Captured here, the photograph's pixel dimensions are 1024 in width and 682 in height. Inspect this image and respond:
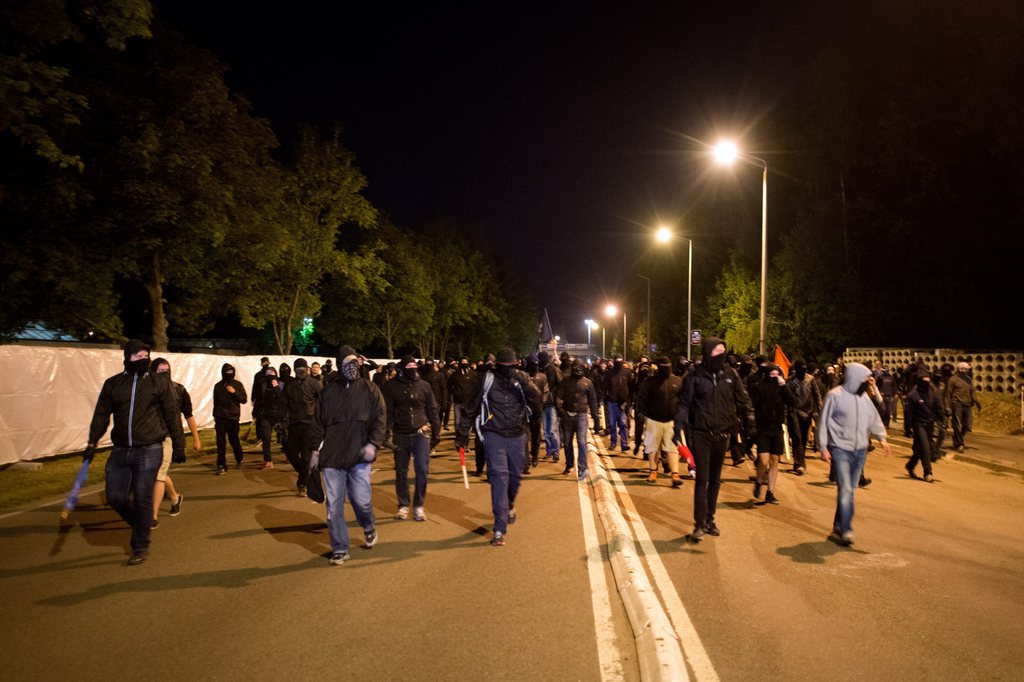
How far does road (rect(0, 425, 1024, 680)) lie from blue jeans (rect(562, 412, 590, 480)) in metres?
2.07

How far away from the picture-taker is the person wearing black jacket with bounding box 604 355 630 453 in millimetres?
14844

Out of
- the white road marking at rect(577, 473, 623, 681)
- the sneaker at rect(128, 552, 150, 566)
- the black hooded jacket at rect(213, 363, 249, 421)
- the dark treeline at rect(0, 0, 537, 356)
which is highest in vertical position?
the dark treeline at rect(0, 0, 537, 356)

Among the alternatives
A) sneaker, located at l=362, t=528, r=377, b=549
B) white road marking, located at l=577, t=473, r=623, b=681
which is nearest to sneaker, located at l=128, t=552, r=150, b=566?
sneaker, located at l=362, t=528, r=377, b=549

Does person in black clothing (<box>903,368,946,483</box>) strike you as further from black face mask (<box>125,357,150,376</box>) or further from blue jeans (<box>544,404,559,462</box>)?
black face mask (<box>125,357,150,376</box>)

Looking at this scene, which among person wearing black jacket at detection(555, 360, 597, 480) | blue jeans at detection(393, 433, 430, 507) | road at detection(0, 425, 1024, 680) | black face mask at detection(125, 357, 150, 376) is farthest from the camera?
person wearing black jacket at detection(555, 360, 597, 480)

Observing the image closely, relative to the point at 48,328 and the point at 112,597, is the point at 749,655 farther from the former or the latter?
the point at 48,328

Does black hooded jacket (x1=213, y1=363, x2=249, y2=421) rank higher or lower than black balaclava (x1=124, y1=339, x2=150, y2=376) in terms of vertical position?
lower

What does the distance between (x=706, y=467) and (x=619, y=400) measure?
7.82 m

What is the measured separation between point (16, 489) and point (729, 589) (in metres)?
10.8

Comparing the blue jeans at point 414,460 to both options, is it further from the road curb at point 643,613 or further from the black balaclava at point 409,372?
the road curb at point 643,613

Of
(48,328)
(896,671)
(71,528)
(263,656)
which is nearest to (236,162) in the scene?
(48,328)

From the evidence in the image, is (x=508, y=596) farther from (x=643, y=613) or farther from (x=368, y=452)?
(x=368, y=452)

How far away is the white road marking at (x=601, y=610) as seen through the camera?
161 inches

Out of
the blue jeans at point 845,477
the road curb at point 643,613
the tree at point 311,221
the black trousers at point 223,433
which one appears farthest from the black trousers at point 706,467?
the tree at point 311,221
